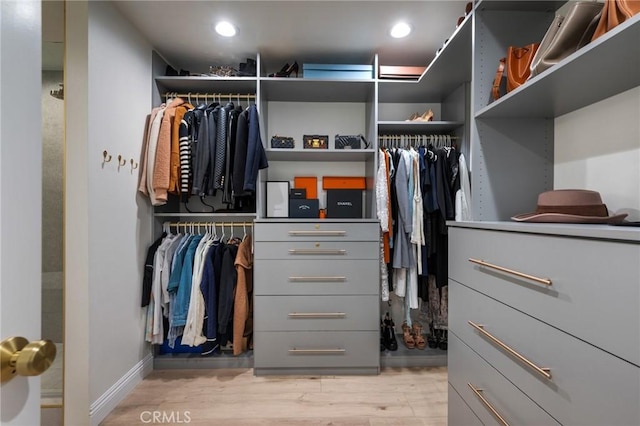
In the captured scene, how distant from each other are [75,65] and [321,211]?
168 centimetres

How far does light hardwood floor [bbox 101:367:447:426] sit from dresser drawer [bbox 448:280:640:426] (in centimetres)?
85

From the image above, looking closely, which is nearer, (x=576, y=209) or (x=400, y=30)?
(x=576, y=209)

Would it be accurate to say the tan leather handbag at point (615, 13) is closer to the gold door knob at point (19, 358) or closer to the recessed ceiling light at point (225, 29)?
the gold door knob at point (19, 358)

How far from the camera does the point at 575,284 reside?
0.63m

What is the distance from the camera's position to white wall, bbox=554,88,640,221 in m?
0.90

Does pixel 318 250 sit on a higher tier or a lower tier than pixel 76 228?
lower

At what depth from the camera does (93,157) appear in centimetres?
143

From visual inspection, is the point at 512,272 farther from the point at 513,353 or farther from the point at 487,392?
the point at 487,392

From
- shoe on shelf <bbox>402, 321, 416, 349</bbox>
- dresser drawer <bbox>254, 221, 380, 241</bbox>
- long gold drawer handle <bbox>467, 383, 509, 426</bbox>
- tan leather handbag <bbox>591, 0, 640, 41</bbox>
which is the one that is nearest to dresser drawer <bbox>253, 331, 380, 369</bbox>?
shoe on shelf <bbox>402, 321, 416, 349</bbox>

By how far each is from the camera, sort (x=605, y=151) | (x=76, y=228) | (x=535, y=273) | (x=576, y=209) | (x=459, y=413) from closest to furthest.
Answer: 1. (x=535, y=273)
2. (x=576, y=209)
3. (x=605, y=151)
4. (x=459, y=413)
5. (x=76, y=228)

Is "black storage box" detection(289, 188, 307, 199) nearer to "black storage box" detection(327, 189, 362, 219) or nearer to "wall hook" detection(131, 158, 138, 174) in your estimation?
"black storage box" detection(327, 189, 362, 219)

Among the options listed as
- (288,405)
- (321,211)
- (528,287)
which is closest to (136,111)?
(321,211)

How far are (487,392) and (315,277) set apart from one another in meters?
1.11

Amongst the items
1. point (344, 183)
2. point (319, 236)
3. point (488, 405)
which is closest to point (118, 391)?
point (319, 236)
